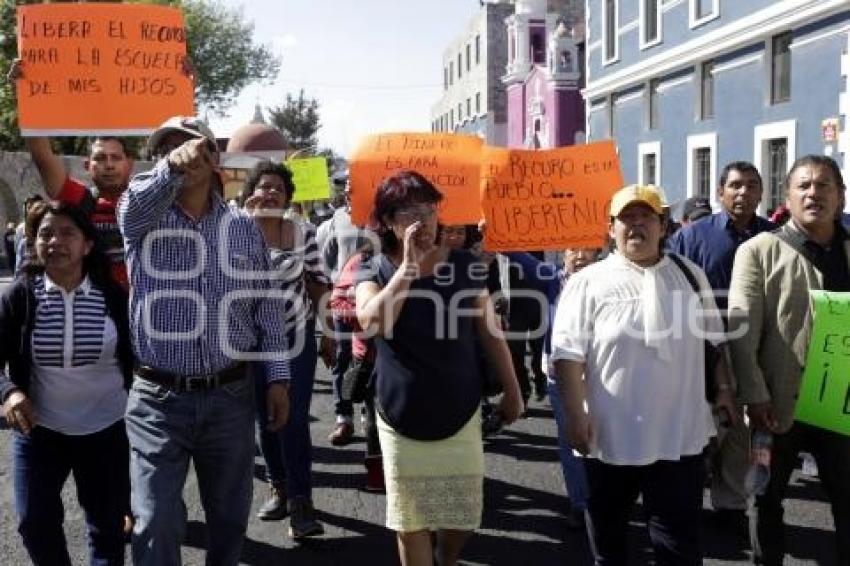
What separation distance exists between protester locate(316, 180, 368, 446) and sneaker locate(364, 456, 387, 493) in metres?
0.93

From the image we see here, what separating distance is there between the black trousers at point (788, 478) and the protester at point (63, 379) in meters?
2.67

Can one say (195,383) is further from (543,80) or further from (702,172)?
(543,80)

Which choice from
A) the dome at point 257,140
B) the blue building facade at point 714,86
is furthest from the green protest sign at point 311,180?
the blue building facade at point 714,86

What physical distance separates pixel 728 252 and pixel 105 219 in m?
3.32

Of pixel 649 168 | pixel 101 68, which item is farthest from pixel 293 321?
pixel 649 168

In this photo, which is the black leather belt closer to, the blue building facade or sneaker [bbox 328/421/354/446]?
sneaker [bbox 328/421/354/446]

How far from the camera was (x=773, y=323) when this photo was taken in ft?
11.9

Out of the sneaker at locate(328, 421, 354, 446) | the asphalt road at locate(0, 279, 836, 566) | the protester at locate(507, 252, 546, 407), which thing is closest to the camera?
the asphalt road at locate(0, 279, 836, 566)

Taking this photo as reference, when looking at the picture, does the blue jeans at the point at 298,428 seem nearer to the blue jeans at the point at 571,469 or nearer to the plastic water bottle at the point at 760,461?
the blue jeans at the point at 571,469

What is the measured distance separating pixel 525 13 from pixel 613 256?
37.3 meters

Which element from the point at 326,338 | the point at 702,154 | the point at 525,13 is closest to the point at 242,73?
the point at 525,13

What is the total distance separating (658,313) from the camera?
3.30m

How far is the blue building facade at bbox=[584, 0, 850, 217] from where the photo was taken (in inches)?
608

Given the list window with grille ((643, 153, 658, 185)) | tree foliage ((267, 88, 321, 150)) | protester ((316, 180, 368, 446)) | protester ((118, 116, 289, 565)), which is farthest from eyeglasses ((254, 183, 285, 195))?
tree foliage ((267, 88, 321, 150))
